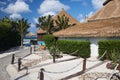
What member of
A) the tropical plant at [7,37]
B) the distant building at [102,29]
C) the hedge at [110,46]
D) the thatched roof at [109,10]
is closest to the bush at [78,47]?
the distant building at [102,29]

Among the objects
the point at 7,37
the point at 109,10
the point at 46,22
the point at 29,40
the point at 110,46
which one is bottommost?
the point at 110,46

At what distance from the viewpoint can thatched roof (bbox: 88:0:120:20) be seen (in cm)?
2801

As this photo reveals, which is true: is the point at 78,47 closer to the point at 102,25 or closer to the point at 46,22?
the point at 102,25

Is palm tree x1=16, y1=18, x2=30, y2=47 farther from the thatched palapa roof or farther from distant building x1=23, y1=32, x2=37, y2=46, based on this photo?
Answer: the thatched palapa roof

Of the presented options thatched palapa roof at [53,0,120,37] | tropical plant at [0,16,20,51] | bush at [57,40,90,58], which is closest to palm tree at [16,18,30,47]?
tropical plant at [0,16,20,51]

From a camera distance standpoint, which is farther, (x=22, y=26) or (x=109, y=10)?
(x=22, y=26)

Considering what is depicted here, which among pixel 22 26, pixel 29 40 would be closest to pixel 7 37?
pixel 22 26

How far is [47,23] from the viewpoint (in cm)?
4516

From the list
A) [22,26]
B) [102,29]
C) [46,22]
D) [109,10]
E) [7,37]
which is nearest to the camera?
[102,29]

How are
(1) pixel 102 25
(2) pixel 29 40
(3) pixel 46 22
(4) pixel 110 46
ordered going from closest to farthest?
1. (4) pixel 110 46
2. (1) pixel 102 25
3. (3) pixel 46 22
4. (2) pixel 29 40

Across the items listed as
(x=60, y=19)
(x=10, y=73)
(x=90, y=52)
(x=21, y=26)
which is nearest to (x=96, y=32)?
(x=90, y=52)

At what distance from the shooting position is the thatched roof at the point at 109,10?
2801 centimetres

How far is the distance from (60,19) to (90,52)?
23.6 meters

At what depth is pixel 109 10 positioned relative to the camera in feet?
98.9
